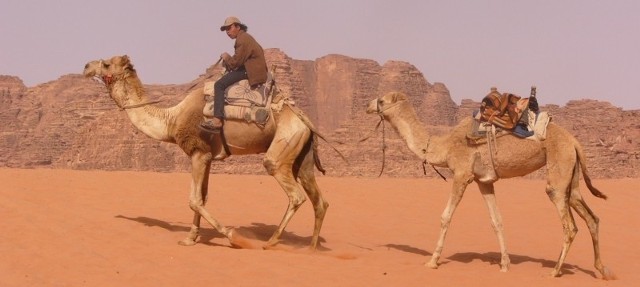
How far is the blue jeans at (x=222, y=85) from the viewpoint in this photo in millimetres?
13188

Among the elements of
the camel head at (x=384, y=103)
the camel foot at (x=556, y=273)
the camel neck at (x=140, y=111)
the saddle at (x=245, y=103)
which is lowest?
the camel foot at (x=556, y=273)

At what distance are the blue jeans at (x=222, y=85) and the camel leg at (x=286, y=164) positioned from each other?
0.85 metres

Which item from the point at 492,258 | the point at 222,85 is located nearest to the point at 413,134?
the point at 492,258

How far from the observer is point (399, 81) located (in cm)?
14000

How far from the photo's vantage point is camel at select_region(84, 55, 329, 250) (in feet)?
43.3

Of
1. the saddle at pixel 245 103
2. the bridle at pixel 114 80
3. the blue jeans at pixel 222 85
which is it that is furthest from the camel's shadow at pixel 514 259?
the bridle at pixel 114 80

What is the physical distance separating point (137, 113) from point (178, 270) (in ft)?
11.4

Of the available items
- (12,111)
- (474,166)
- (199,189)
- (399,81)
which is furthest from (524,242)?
(12,111)

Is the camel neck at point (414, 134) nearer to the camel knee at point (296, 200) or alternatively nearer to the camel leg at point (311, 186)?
the camel leg at point (311, 186)

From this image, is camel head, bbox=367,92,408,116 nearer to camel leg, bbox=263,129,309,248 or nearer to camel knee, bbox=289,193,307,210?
camel leg, bbox=263,129,309,248

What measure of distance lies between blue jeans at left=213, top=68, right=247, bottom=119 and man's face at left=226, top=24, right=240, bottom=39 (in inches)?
21.9

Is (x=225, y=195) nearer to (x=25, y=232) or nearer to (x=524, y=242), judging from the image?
(x=524, y=242)

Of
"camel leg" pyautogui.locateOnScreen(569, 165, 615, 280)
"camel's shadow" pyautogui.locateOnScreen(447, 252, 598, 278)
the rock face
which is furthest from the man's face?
the rock face

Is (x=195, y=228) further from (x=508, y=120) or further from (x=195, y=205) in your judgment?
(x=508, y=120)
